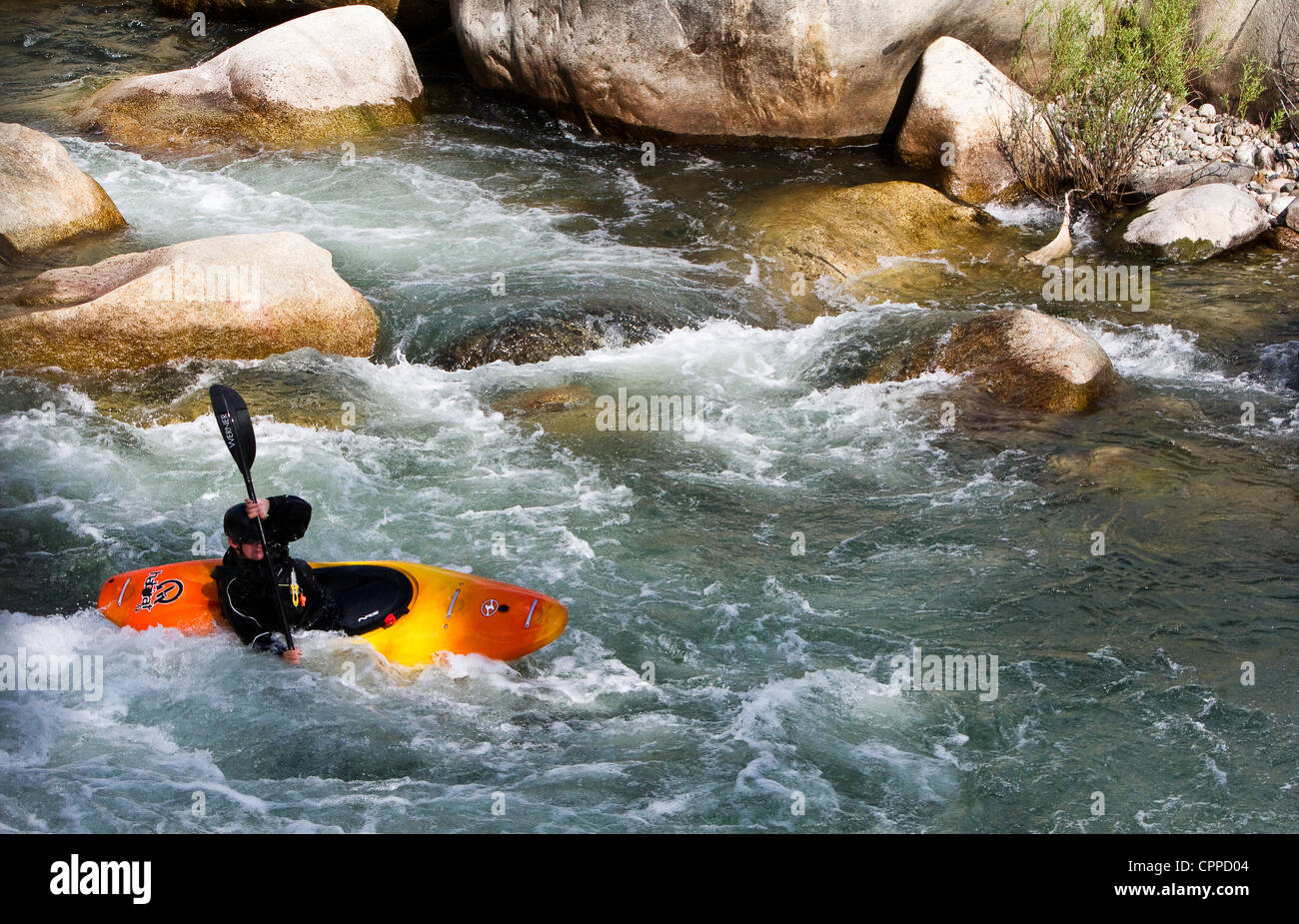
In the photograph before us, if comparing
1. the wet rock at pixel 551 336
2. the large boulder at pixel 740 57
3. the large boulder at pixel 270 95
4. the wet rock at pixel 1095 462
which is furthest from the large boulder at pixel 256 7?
the wet rock at pixel 1095 462

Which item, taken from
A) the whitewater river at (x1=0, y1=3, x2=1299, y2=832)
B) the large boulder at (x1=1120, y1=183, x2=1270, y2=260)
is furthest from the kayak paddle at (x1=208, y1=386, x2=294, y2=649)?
the large boulder at (x1=1120, y1=183, x2=1270, y2=260)

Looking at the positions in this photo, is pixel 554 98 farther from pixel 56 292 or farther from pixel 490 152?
pixel 56 292

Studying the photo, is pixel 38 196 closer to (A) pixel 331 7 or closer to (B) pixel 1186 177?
(A) pixel 331 7

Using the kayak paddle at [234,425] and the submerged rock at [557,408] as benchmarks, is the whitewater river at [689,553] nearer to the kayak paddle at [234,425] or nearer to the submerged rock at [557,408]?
the submerged rock at [557,408]

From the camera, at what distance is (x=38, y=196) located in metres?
8.89

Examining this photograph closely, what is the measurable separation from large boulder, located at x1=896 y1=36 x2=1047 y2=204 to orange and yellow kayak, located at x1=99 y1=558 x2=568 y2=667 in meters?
6.78

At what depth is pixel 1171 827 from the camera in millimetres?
4387

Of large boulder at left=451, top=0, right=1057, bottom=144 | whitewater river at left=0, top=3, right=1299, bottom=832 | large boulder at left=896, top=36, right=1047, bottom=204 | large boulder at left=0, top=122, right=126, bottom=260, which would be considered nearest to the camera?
whitewater river at left=0, top=3, right=1299, bottom=832

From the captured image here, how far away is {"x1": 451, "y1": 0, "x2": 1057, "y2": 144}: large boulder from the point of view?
34.4 feet

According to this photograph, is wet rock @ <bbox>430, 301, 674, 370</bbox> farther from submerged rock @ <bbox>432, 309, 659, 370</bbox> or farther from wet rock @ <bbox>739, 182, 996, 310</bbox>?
wet rock @ <bbox>739, 182, 996, 310</bbox>

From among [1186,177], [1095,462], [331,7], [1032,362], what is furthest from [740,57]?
[331,7]

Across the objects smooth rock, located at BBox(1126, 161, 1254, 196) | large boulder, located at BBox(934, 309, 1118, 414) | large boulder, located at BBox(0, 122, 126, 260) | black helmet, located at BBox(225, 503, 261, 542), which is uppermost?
smooth rock, located at BBox(1126, 161, 1254, 196)

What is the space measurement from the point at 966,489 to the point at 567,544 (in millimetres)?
2313

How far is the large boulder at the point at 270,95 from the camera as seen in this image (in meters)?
11.3
